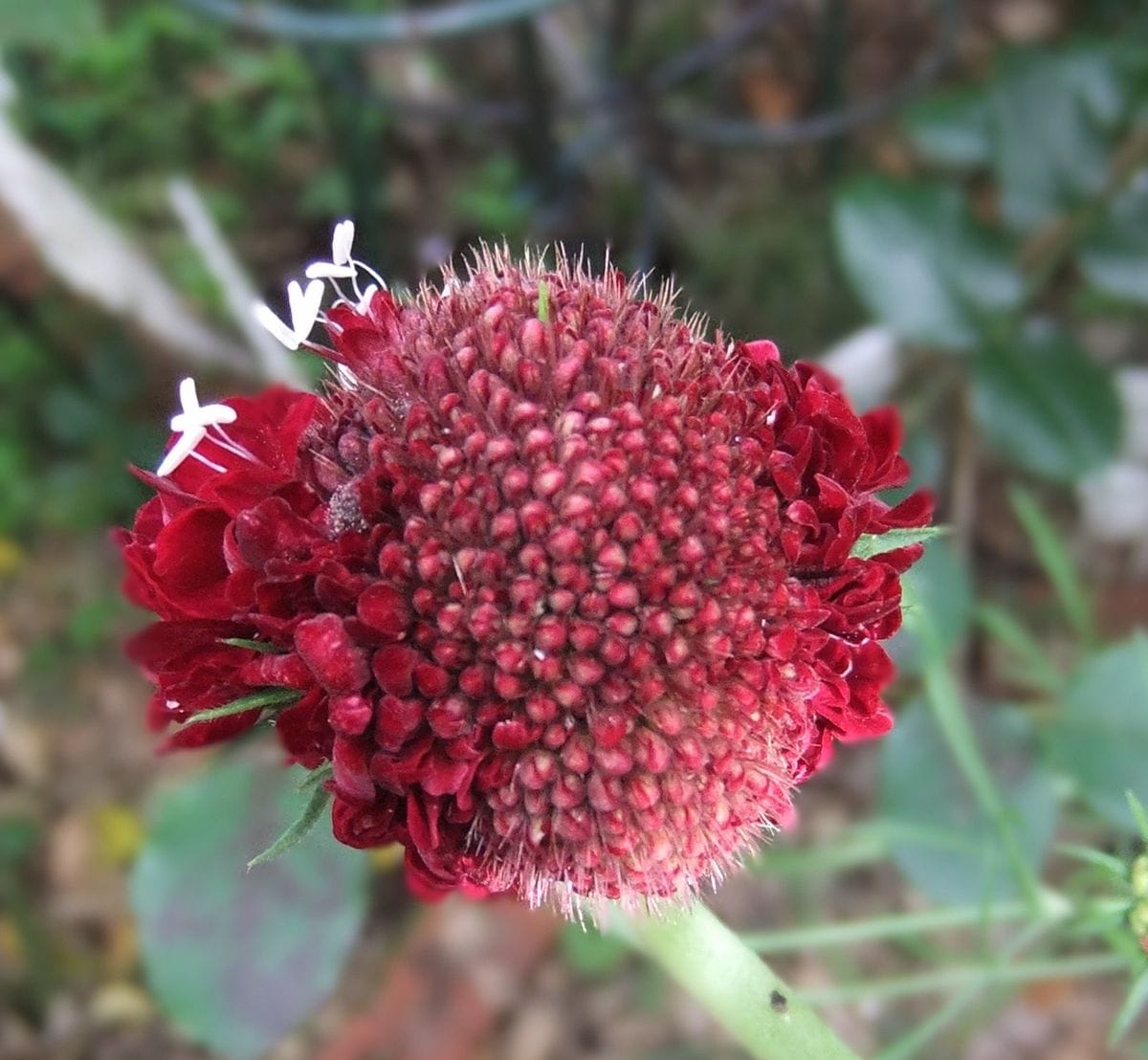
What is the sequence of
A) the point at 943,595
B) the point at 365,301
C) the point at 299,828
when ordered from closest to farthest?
1. the point at 299,828
2. the point at 365,301
3. the point at 943,595

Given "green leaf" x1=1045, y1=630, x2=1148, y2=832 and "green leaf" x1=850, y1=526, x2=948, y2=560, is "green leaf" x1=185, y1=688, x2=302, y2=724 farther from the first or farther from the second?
"green leaf" x1=1045, y1=630, x2=1148, y2=832

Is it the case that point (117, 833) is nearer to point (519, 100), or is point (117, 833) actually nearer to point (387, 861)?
point (387, 861)

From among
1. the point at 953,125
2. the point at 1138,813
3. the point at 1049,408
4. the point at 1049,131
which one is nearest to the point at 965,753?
the point at 1138,813

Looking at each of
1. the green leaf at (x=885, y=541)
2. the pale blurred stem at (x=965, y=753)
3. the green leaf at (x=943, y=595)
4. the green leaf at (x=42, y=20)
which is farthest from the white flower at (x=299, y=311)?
the green leaf at (x=943, y=595)

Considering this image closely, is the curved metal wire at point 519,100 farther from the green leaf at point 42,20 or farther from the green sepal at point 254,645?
the green sepal at point 254,645

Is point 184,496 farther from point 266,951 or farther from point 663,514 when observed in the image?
point 266,951

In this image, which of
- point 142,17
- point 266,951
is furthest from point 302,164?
point 266,951

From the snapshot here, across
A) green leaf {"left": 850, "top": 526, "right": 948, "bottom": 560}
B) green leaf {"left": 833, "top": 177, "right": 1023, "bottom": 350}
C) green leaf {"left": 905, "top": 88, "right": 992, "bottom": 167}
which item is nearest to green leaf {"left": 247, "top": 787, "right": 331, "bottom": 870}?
green leaf {"left": 850, "top": 526, "right": 948, "bottom": 560}
